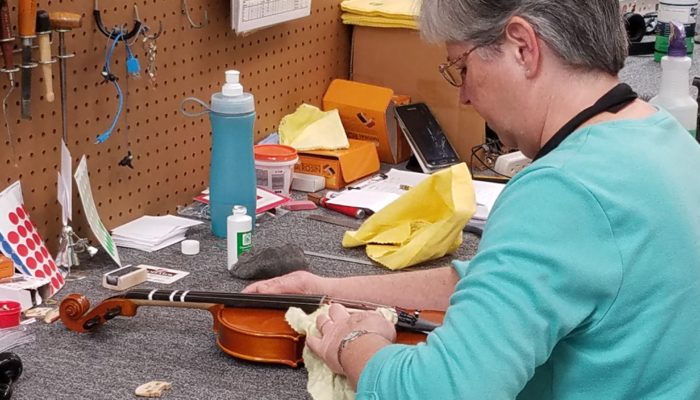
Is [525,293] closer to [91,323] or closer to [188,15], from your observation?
[91,323]

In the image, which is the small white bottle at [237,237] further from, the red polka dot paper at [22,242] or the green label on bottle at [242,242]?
the red polka dot paper at [22,242]

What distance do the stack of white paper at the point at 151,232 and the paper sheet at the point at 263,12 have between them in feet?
1.50

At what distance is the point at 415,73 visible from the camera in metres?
2.57

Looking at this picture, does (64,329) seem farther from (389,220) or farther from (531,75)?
(531,75)

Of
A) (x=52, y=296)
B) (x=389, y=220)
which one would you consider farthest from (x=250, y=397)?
(x=389, y=220)

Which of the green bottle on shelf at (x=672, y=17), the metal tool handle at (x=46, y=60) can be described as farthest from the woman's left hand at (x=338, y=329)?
the green bottle on shelf at (x=672, y=17)

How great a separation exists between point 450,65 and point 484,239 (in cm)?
28

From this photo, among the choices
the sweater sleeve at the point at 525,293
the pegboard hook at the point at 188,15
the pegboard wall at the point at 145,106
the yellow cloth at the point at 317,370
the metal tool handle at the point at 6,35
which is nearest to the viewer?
the sweater sleeve at the point at 525,293

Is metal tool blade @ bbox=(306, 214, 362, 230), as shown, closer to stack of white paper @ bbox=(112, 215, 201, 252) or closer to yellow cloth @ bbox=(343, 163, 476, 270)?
yellow cloth @ bbox=(343, 163, 476, 270)

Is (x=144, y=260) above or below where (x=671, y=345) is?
below

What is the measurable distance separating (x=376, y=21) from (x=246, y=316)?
1.30m

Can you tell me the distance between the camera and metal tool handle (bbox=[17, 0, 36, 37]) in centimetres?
159

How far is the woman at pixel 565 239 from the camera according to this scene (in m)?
1.01

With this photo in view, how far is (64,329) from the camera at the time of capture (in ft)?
5.01
